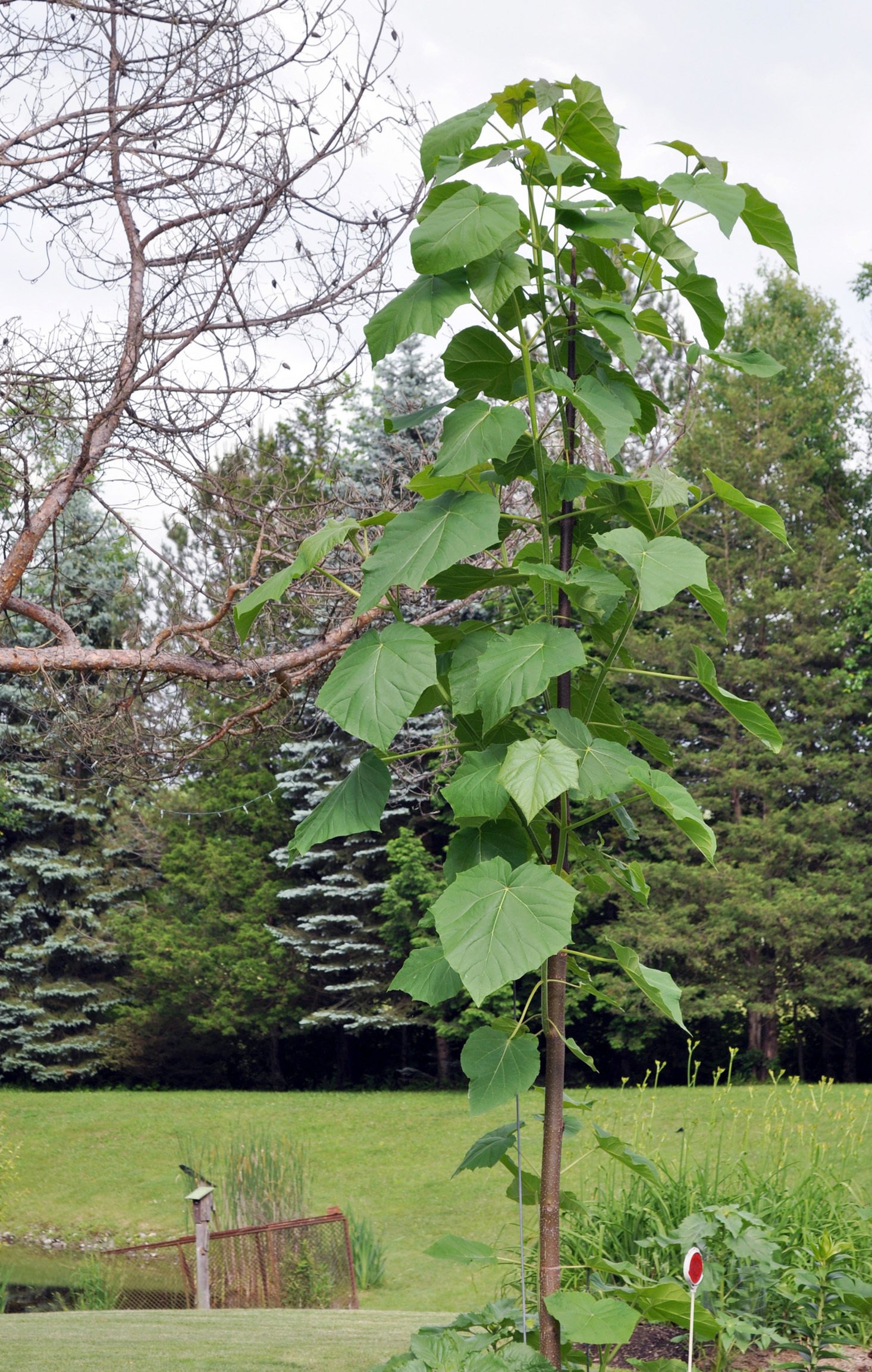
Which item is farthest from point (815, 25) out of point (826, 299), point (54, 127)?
point (826, 299)

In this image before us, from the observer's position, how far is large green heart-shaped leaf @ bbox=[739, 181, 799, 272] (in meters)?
1.71

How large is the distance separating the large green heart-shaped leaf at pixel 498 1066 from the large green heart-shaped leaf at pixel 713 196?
3.81ft

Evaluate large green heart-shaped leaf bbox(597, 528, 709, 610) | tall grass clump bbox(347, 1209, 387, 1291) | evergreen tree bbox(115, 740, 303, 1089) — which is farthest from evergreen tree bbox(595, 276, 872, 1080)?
large green heart-shaped leaf bbox(597, 528, 709, 610)

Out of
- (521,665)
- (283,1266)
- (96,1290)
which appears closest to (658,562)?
(521,665)

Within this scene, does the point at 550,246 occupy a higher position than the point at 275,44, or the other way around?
the point at 275,44

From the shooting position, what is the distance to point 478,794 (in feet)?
5.01

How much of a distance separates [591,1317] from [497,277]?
144cm

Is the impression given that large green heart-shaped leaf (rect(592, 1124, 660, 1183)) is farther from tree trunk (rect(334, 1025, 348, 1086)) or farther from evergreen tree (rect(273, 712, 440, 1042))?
tree trunk (rect(334, 1025, 348, 1086))

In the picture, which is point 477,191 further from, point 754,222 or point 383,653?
point 383,653

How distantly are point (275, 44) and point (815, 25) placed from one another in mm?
1936

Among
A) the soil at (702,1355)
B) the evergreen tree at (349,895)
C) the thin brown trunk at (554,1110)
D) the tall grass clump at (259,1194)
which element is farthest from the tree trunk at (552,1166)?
the evergreen tree at (349,895)

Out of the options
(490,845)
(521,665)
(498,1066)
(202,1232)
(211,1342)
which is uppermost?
(521,665)

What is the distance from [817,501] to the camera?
50.5 ft

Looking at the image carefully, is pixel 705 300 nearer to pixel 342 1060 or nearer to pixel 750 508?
pixel 750 508
